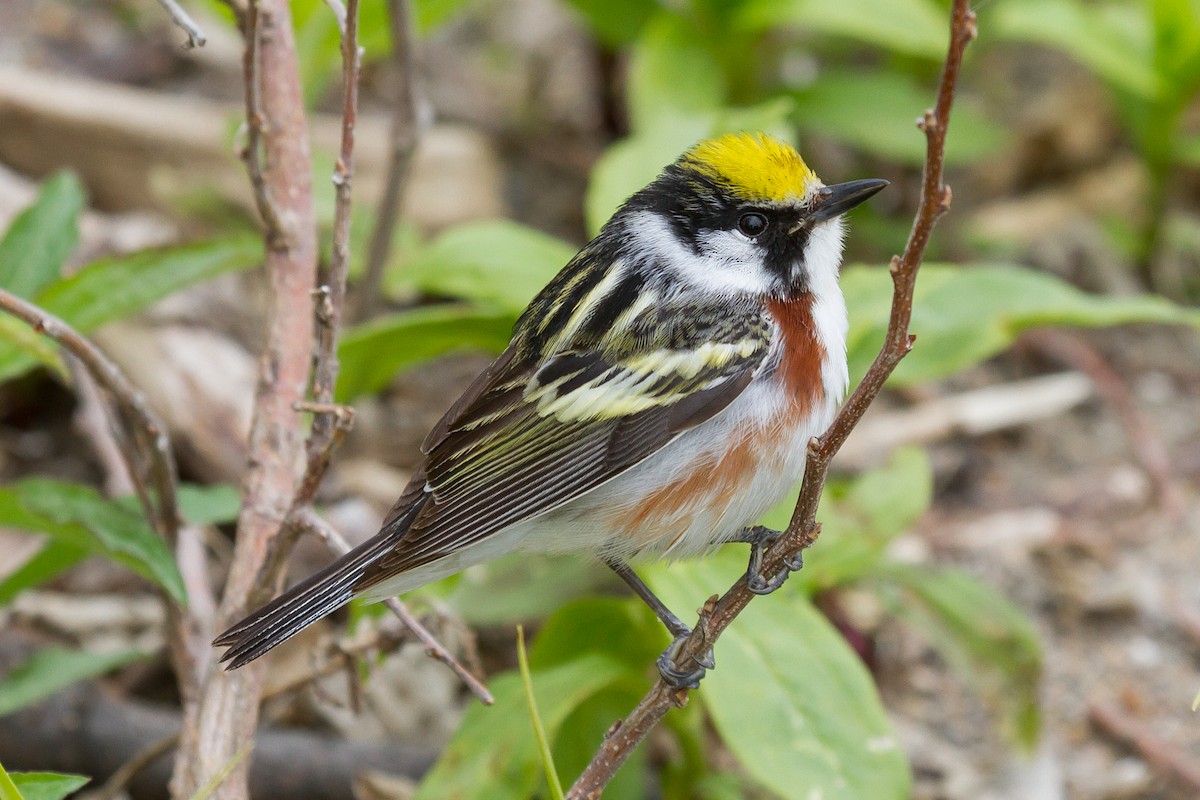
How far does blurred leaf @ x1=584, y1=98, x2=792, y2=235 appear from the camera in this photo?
373 centimetres

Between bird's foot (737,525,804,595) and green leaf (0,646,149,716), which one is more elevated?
bird's foot (737,525,804,595)

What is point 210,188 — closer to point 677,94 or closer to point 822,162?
point 677,94

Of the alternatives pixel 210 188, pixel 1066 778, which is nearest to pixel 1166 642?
pixel 1066 778

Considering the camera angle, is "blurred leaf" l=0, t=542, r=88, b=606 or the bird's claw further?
"blurred leaf" l=0, t=542, r=88, b=606

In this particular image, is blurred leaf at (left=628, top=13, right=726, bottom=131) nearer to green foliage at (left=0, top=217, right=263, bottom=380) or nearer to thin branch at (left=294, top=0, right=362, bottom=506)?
green foliage at (left=0, top=217, right=263, bottom=380)

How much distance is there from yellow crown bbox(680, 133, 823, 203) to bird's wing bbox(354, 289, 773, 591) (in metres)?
0.26

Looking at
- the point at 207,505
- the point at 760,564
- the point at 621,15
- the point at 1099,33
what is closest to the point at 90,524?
the point at 207,505

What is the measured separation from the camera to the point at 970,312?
11.5 ft

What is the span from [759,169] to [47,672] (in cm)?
212

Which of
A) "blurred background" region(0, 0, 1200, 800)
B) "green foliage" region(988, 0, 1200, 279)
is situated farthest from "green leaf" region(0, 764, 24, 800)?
"green foliage" region(988, 0, 1200, 279)

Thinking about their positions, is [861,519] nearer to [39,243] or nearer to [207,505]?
[207,505]

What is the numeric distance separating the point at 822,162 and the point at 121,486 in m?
3.81

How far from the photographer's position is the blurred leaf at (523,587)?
348 centimetres

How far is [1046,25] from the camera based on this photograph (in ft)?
16.6
